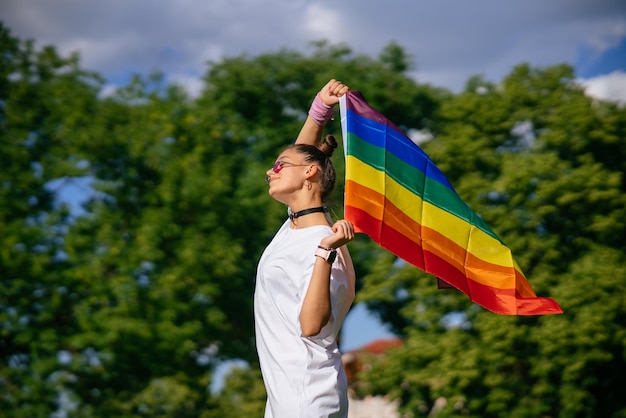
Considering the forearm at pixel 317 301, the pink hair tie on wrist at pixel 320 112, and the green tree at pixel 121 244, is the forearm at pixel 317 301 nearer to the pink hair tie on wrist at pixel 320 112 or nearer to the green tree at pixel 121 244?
the pink hair tie on wrist at pixel 320 112

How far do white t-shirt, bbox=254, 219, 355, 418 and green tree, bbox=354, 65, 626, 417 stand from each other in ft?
50.4

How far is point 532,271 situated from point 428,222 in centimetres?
1642

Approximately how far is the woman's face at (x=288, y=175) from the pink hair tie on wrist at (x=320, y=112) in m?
0.40

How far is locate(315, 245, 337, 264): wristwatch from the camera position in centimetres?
363

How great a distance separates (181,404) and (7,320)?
4.51 meters

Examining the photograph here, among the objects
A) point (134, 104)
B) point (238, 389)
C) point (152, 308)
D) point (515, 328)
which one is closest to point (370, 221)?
point (515, 328)

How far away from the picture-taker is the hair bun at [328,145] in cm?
434

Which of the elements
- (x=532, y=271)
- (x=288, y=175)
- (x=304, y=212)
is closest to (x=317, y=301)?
(x=304, y=212)

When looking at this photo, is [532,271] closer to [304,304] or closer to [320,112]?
[320,112]

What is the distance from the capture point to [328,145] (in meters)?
4.39

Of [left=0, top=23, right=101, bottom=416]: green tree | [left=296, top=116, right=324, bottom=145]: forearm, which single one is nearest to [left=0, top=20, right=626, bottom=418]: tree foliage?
[left=0, top=23, right=101, bottom=416]: green tree

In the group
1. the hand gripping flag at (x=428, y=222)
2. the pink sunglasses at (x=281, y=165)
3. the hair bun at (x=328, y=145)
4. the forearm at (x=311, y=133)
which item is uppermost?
the forearm at (x=311, y=133)

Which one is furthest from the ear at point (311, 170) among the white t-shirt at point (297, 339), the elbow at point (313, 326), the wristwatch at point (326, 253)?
the elbow at point (313, 326)

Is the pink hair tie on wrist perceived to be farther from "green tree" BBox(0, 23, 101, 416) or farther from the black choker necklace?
"green tree" BBox(0, 23, 101, 416)
